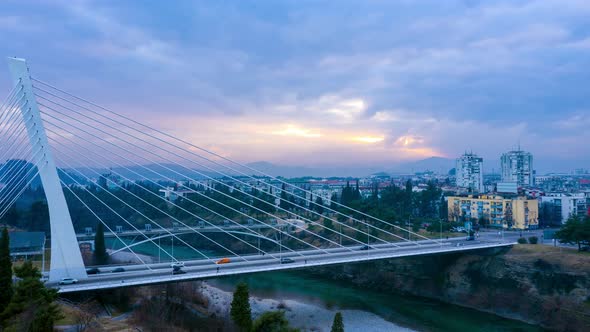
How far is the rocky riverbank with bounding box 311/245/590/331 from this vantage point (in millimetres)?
15273

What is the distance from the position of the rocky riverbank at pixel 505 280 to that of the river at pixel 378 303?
0.64m

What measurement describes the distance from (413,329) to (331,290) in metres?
5.75

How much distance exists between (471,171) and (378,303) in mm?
41436

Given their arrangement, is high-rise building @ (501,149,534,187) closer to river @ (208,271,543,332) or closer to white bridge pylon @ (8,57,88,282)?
river @ (208,271,543,332)

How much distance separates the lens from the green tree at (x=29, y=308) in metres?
7.39

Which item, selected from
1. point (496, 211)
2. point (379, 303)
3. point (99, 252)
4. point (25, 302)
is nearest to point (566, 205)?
point (496, 211)

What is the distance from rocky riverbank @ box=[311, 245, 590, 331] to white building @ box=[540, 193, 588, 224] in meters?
13.1

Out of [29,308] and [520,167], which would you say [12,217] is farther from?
[520,167]

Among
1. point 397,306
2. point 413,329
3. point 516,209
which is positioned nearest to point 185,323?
point 413,329

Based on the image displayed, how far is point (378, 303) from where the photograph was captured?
1792 cm

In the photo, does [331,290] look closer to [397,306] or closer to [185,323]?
[397,306]

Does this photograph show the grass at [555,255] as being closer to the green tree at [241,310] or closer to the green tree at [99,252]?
the green tree at [241,310]

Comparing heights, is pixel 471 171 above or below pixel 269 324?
above

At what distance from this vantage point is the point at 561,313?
14922 millimetres
